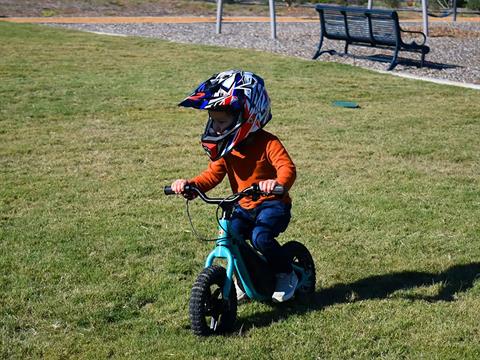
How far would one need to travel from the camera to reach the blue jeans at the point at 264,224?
448 centimetres

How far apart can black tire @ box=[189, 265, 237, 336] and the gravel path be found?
10215mm

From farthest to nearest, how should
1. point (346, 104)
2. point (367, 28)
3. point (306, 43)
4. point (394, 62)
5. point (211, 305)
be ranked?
point (306, 43) → point (367, 28) → point (394, 62) → point (346, 104) → point (211, 305)

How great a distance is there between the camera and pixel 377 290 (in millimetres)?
5145

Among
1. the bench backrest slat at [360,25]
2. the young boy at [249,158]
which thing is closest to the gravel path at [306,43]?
the bench backrest slat at [360,25]

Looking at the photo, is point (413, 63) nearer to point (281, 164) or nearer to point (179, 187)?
point (281, 164)

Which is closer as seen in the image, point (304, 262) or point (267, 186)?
point (267, 186)

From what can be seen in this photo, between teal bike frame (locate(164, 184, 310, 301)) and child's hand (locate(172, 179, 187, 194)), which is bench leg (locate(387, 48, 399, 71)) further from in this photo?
child's hand (locate(172, 179, 187, 194))

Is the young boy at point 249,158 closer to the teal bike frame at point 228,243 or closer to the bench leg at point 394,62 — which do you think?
the teal bike frame at point 228,243

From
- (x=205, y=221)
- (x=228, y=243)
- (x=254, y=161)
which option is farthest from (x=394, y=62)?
(x=228, y=243)

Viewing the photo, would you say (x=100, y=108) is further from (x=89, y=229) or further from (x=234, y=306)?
(x=234, y=306)

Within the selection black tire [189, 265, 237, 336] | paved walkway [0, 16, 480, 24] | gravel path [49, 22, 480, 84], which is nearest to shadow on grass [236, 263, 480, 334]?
black tire [189, 265, 237, 336]

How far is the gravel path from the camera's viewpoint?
1482 centimetres

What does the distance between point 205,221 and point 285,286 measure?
1.72 meters

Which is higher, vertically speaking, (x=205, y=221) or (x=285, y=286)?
(x=285, y=286)
